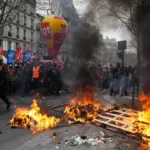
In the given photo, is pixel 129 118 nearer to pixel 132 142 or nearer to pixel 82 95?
pixel 132 142

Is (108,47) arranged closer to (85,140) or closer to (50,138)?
(50,138)

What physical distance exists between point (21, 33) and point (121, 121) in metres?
42.9

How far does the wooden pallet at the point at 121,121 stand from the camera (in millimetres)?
5590

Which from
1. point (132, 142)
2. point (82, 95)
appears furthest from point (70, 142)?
point (82, 95)

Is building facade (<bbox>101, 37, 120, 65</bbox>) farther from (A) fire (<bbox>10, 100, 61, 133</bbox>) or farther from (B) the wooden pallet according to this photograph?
(A) fire (<bbox>10, 100, 61, 133</bbox>)

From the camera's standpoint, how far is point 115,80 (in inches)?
525

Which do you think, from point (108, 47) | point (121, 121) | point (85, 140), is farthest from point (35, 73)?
point (85, 140)

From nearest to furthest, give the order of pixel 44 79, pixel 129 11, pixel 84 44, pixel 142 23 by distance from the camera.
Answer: pixel 142 23
pixel 129 11
pixel 84 44
pixel 44 79

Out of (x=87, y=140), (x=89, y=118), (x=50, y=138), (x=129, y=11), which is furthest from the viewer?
(x=129, y=11)

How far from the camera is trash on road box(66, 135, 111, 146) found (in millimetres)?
5145

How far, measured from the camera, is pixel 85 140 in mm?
5250

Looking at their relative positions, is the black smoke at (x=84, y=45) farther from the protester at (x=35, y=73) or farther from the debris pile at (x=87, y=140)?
the debris pile at (x=87, y=140)

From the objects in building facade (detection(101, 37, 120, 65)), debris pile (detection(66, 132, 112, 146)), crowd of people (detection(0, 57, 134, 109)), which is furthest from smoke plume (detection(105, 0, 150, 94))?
crowd of people (detection(0, 57, 134, 109))

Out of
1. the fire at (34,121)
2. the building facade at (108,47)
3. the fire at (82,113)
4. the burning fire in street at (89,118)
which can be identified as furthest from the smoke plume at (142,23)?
the fire at (34,121)
